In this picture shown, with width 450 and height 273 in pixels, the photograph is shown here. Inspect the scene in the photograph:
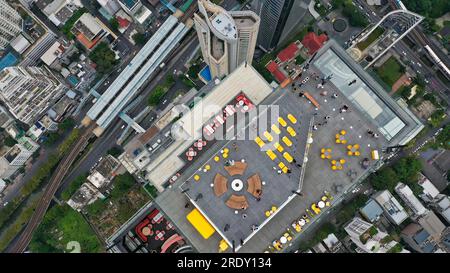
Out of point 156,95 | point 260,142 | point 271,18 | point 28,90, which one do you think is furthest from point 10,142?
point 260,142

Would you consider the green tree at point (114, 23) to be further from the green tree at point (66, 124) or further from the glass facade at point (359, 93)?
the glass facade at point (359, 93)

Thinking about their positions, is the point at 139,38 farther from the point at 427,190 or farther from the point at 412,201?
the point at 427,190

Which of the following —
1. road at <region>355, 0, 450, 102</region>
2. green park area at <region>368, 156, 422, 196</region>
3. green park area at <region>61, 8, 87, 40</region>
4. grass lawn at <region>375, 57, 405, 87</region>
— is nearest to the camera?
green park area at <region>368, 156, 422, 196</region>

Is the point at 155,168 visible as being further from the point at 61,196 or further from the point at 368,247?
the point at 368,247

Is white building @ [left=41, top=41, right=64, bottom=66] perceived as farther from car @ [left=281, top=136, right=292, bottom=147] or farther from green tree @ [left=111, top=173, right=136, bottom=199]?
car @ [left=281, top=136, right=292, bottom=147]

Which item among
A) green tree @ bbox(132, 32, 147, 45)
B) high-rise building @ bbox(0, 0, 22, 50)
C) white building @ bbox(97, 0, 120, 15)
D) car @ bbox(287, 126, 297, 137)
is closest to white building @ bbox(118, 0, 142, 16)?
white building @ bbox(97, 0, 120, 15)

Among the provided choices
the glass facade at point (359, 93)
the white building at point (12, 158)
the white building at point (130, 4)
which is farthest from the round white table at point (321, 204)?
Result: the white building at point (12, 158)
